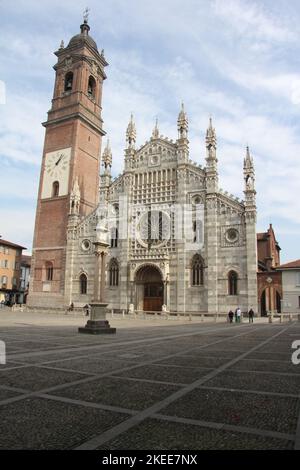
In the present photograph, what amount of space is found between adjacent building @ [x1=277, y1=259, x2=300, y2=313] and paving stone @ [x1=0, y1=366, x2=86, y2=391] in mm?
32470

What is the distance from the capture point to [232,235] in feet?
120

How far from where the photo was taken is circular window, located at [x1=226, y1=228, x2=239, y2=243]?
36.3 m

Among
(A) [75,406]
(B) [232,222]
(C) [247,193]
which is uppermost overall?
(C) [247,193]

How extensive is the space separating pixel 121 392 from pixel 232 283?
3071 cm

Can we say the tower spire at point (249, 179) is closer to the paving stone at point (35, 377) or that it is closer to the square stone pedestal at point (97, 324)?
the square stone pedestal at point (97, 324)

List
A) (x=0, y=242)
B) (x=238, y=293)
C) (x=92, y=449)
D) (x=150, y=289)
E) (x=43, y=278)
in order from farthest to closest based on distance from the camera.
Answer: (x=0, y=242) < (x=43, y=278) < (x=150, y=289) < (x=238, y=293) < (x=92, y=449)

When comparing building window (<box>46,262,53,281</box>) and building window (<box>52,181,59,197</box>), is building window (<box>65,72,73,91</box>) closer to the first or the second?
building window (<box>52,181,59,197</box>)

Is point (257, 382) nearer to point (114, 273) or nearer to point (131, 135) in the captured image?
point (114, 273)

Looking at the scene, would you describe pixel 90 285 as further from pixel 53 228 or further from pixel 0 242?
pixel 0 242

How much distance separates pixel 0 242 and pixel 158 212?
1482 inches

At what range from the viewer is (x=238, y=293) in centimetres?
3519

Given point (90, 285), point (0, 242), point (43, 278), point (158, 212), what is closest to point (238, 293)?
point (158, 212)

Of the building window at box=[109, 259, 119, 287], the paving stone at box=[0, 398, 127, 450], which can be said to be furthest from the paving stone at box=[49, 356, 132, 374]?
the building window at box=[109, 259, 119, 287]

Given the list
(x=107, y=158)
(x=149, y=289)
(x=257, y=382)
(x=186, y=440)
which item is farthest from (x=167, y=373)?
(x=107, y=158)
